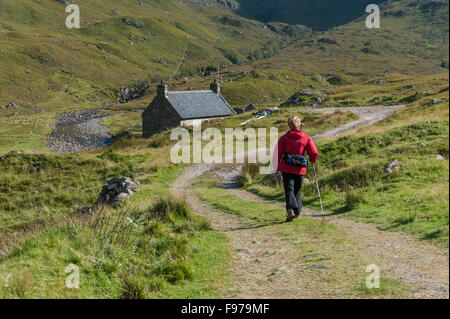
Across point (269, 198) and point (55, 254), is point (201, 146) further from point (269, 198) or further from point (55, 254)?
point (55, 254)

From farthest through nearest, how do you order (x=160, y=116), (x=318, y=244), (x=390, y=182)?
(x=160, y=116), (x=390, y=182), (x=318, y=244)

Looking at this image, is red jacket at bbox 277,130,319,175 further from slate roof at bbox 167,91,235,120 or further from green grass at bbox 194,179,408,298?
slate roof at bbox 167,91,235,120

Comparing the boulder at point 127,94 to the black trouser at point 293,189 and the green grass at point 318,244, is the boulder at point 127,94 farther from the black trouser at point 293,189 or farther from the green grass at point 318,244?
the black trouser at point 293,189

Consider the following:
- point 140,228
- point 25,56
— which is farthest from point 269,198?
point 25,56

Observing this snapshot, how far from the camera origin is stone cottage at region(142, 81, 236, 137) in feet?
194

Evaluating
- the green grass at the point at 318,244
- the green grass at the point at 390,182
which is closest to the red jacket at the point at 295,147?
the green grass at the point at 318,244

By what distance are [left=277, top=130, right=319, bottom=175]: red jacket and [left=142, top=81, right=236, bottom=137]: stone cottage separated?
48.0 meters

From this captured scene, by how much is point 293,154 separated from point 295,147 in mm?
200

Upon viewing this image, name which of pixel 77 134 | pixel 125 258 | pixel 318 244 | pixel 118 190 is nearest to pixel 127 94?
pixel 77 134

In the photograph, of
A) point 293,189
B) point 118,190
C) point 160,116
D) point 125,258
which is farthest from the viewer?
point 160,116

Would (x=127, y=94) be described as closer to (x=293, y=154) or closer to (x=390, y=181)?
(x=390, y=181)

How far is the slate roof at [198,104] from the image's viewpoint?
59.7 m

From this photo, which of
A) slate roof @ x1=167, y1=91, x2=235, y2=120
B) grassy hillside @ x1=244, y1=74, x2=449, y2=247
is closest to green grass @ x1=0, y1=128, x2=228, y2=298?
grassy hillside @ x1=244, y1=74, x2=449, y2=247

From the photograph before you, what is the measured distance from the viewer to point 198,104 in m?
62.5
